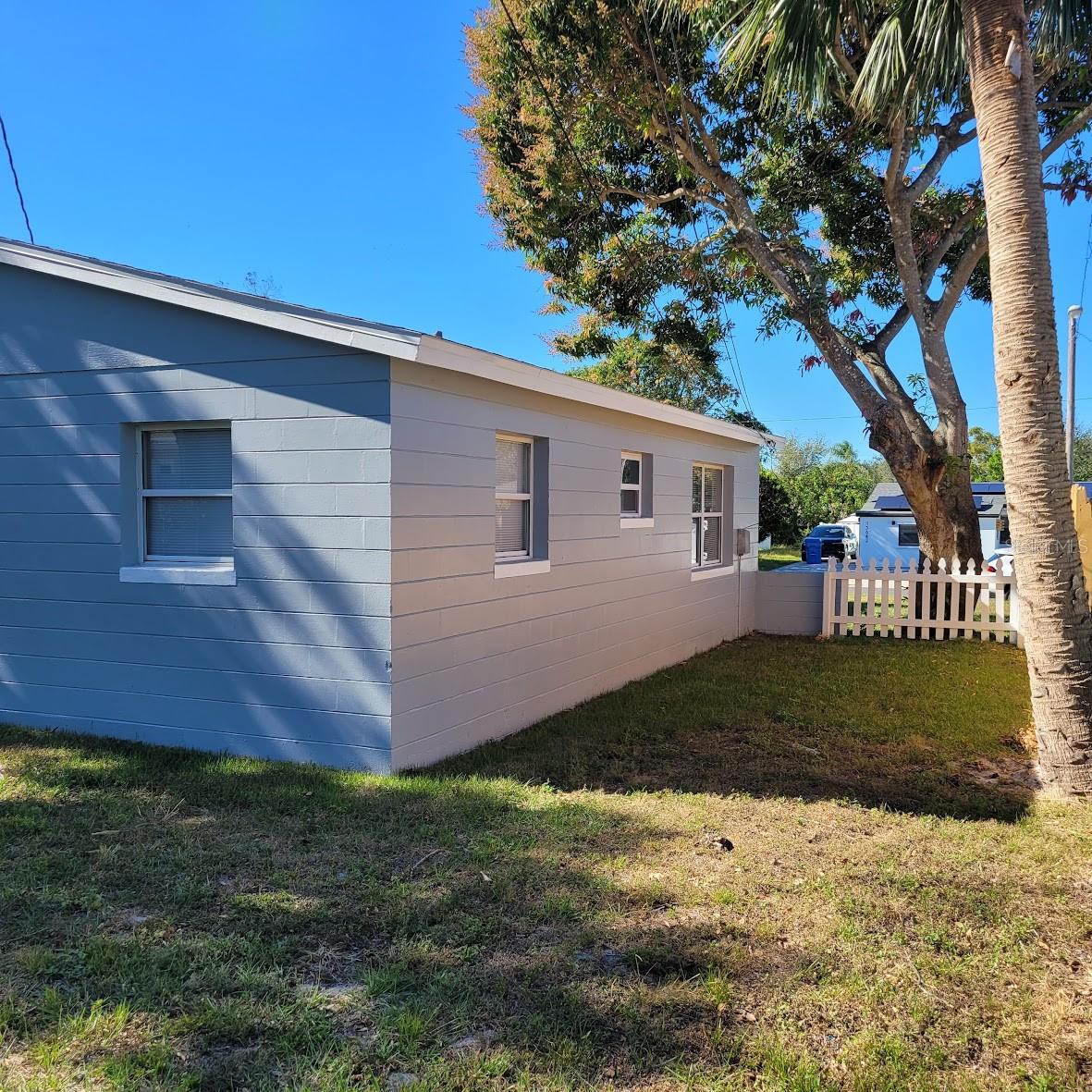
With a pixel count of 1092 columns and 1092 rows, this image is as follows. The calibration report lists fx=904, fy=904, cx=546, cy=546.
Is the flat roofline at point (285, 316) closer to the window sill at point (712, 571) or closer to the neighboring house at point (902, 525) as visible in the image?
the window sill at point (712, 571)

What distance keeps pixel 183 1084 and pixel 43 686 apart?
17.6ft

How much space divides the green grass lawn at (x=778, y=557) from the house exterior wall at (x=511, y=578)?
1678 centimetres

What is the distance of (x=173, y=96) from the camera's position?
2369 cm

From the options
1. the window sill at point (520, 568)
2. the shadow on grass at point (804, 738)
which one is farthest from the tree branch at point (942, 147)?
the window sill at point (520, 568)

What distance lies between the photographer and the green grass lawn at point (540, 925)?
2.92 m

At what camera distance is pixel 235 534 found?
257 inches

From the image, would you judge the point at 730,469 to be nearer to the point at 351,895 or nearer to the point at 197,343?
the point at 197,343

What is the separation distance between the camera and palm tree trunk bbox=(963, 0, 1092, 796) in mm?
5750

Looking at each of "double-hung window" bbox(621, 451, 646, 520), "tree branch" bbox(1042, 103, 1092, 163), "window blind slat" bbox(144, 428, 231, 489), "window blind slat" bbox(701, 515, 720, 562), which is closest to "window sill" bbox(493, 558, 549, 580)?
"window blind slat" bbox(144, 428, 231, 489)

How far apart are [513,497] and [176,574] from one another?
9.16 feet

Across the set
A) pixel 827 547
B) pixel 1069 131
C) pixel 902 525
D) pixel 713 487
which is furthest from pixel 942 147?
pixel 827 547

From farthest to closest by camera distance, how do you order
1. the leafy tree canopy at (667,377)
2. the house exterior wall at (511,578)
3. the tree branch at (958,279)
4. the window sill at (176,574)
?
the leafy tree canopy at (667,377)
the tree branch at (958,279)
the window sill at (176,574)
the house exterior wall at (511,578)

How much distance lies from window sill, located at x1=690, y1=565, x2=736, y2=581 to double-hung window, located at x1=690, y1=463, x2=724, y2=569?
0.31 feet

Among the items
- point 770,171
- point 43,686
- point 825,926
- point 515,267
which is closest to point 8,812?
point 43,686
